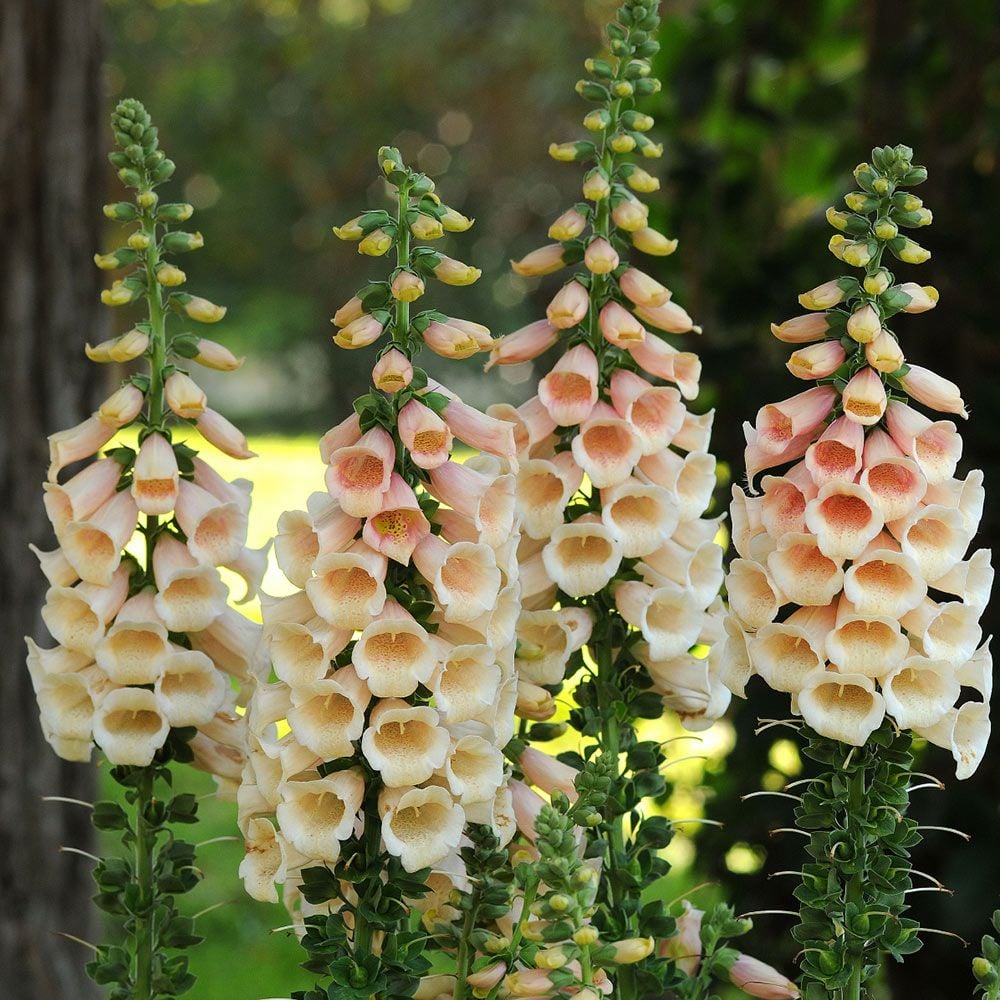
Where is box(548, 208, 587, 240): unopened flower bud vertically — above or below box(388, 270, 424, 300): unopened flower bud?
above

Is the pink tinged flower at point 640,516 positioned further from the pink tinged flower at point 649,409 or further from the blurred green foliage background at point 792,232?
the blurred green foliage background at point 792,232

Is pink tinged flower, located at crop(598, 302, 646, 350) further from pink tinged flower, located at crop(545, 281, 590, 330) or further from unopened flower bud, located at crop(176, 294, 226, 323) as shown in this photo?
unopened flower bud, located at crop(176, 294, 226, 323)

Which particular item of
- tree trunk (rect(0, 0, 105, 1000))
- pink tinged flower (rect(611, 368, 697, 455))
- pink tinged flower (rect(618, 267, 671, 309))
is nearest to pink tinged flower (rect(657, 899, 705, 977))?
pink tinged flower (rect(611, 368, 697, 455))

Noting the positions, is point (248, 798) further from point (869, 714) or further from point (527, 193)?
point (527, 193)

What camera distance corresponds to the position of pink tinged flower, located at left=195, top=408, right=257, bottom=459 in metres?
1.08

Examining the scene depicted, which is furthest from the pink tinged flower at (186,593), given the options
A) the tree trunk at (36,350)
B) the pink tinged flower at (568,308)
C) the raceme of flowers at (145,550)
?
the tree trunk at (36,350)

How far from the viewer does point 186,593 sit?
3.43 feet

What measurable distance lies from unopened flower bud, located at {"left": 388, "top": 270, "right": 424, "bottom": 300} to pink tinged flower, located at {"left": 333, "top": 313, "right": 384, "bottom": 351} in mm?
35

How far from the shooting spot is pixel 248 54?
38.7 feet

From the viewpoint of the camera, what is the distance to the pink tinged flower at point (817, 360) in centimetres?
95

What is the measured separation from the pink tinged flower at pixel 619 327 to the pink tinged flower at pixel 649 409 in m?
0.03

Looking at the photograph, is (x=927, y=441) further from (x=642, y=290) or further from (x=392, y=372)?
(x=392, y=372)

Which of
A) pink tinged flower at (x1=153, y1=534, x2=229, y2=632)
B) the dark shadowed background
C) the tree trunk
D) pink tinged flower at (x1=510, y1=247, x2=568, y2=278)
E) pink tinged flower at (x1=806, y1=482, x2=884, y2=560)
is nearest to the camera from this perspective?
pink tinged flower at (x1=806, y1=482, x2=884, y2=560)

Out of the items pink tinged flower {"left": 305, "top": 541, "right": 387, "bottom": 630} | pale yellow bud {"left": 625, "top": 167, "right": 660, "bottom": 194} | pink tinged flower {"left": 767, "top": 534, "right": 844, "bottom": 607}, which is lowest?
pink tinged flower {"left": 305, "top": 541, "right": 387, "bottom": 630}
